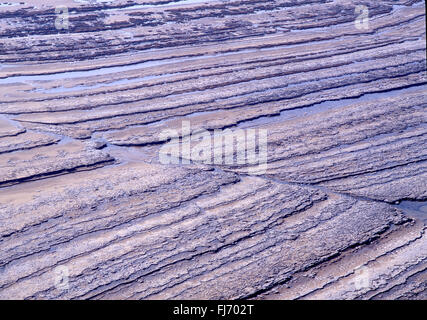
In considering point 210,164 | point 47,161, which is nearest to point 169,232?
point 210,164

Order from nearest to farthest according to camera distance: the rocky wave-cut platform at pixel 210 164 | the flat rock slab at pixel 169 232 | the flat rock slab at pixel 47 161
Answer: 1. the flat rock slab at pixel 169 232
2. the rocky wave-cut platform at pixel 210 164
3. the flat rock slab at pixel 47 161

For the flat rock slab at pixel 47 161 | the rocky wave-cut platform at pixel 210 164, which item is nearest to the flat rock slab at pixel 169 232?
the rocky wave-cut platform at pixel 210 164

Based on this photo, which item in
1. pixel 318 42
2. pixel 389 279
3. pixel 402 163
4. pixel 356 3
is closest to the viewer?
pixel 389 279

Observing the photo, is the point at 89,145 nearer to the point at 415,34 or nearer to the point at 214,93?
the point at 214,93

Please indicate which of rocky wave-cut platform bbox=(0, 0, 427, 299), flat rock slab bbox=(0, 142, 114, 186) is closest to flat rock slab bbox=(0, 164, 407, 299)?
rocky wave-cut platform bbox=(0, 0, 427, 299)

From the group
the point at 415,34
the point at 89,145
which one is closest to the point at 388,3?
the point at 415,34

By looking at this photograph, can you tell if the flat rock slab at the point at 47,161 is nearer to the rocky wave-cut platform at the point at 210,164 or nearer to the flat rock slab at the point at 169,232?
the rocky wave-cut platform at the point at 210,164

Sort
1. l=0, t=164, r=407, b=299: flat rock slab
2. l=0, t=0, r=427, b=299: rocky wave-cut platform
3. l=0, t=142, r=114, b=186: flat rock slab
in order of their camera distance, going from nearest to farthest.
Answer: l=0, t=164, r=407, b=299: flat rock slab → l=0, t=0, r=427, b=299: rocky wave-cut platform → l=0, t=142, r=114, b=186: flat rock slab

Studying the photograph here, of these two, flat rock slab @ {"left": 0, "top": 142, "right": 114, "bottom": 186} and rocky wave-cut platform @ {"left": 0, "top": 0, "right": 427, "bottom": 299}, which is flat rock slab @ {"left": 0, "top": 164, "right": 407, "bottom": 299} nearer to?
rocky wave-cut platform @ {"left": 0, "top": 0, "right": 427, "bottom": 299}
